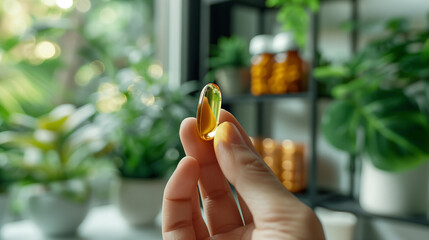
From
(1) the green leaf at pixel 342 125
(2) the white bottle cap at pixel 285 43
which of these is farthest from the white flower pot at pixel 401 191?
(2) the white bottle cap at pixel 285 43

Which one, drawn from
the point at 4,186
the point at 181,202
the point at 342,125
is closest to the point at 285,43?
the point at 342,125

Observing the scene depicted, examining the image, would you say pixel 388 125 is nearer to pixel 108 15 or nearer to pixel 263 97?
pixel 263 97

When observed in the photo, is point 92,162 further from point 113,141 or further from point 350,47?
point 350,47

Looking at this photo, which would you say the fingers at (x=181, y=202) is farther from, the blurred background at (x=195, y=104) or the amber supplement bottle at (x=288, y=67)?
the amber supplement bottle at (x=288, y=67)

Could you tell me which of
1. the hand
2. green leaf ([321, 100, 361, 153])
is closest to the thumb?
the hand

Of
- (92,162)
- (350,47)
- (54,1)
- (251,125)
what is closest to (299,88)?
(350,47)
